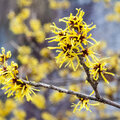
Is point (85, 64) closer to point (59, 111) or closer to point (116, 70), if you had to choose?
point (116, 70)

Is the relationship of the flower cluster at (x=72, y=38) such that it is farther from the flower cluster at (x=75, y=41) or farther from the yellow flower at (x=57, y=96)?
the yellow flower at (x=57, y=96)

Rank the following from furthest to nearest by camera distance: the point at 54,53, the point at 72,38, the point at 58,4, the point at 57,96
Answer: the point at 58,4 < the point at 54,53 < the point at 57,96 < the point at 72,38

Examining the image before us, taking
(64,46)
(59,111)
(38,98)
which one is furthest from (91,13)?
(64,46)

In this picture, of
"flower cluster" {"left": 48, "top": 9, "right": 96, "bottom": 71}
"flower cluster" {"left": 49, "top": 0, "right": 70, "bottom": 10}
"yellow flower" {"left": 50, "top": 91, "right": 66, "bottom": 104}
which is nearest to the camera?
"flower cluster" {"left": 48, "top": 9, "right": 96, "bottom": 71}

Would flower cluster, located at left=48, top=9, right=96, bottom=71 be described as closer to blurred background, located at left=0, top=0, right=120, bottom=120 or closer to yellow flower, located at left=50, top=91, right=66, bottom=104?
blurred background, located at left=0, top=0, right=120, bottom=120

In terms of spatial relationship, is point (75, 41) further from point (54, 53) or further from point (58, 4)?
point (58, 4)

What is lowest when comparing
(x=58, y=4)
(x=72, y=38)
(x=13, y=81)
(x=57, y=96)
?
(x=57, y=96)

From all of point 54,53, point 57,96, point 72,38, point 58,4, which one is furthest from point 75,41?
point 58,4

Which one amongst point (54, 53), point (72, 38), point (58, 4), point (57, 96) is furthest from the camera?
point (58, 4)

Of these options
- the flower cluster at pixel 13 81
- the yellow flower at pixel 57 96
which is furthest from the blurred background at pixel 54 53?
the flower cluster at pixel 13 81

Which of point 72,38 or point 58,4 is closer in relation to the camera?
point 72,38

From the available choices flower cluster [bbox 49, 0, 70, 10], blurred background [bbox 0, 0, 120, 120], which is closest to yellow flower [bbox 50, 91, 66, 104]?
blurred background [bbox 0, 0, 120, 120]
